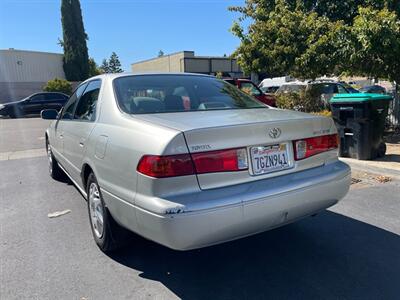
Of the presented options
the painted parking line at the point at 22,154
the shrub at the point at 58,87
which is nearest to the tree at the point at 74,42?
the shrub at the point at 58,87

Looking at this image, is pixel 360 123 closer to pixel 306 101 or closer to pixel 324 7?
pixel 306 101

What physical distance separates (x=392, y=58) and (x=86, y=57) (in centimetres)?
3294

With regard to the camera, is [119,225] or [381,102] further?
[381,102]

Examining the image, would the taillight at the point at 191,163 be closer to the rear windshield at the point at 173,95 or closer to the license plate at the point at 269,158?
the license plate at the point at 269,158

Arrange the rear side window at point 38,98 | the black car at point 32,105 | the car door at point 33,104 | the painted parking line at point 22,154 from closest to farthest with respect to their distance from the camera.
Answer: the painted parking line at point 22,154 → the black car at point 32,105 → the car door at point 33,104 → the rear side window at point 38,98

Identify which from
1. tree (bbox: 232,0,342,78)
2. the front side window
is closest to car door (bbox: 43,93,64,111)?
tree (bbox: 232,0,342,78)

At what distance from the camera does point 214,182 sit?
2.70 m

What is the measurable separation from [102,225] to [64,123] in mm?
1949

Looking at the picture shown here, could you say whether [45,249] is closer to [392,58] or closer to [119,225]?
[119,225]

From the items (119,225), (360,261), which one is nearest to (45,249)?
(119,225)

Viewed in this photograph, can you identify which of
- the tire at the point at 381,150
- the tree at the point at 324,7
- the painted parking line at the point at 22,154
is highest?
the tree at the point at 324,7

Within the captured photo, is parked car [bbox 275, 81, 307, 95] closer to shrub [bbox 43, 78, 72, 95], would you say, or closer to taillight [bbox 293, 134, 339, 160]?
taillight [bbox 293, 134, 339, 160]

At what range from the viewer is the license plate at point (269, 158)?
2.88 m

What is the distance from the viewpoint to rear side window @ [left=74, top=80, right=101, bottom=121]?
395 centimetres
